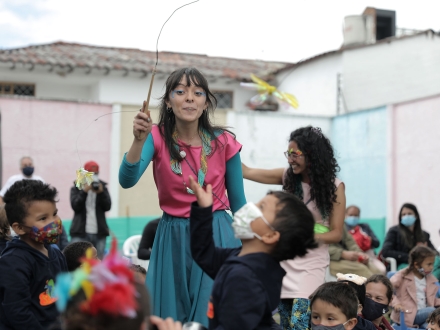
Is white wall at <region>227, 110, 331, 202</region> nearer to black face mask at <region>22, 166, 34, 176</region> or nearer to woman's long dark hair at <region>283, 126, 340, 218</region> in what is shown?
black face mask at <region>22, 166, 34, 176</region>

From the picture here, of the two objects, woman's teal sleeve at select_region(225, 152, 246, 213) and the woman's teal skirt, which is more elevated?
woman's teal sleeve at select_region(225, 152, 246, 213)

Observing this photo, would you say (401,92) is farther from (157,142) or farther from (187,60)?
(157,142)

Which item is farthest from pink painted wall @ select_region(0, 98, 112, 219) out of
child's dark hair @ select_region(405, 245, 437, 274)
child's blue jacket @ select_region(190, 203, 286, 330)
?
child's blue jacket @ select_region(190, 203, 286, 330)

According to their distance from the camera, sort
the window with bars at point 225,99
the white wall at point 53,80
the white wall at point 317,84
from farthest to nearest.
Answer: the window with bars at point 225,99 → the white wall at point 53,80 → the white wall at point 317,84

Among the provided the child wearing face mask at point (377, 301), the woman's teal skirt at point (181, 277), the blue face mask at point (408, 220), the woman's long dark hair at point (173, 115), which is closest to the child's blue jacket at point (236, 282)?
the woman's teal skirt at point (181, 277)

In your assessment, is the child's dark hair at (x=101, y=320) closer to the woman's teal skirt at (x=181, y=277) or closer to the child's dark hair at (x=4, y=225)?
the woman's teal skirt at (x=181, y=277)

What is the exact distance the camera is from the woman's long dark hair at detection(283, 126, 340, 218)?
4969 mm

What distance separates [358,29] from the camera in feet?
69.9

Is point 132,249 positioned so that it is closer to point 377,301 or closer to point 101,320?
point 377,301

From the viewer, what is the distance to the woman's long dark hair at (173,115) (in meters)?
4.06

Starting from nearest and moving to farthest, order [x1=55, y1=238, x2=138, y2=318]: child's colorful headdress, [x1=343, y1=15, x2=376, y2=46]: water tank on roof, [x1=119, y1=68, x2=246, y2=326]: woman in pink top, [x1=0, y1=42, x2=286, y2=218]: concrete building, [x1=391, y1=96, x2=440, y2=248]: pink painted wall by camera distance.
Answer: [x1=55, y1=238, x2=138, y2=318]: child's colorful headdress, [x1=119, y1=68, x2=246, y2=326]: woman in pink top, [x1=391, y1=96, x2=440, y2=248]: pink painted wall, [x1=0, y1=42, x2=286, y2=218]: concrete building, [x1=343, y1=15, x2=376, y2=46]: water tank on roof

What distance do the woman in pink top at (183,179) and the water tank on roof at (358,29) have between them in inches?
699

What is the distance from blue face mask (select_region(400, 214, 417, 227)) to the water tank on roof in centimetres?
1208

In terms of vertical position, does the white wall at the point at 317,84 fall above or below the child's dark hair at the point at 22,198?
above
